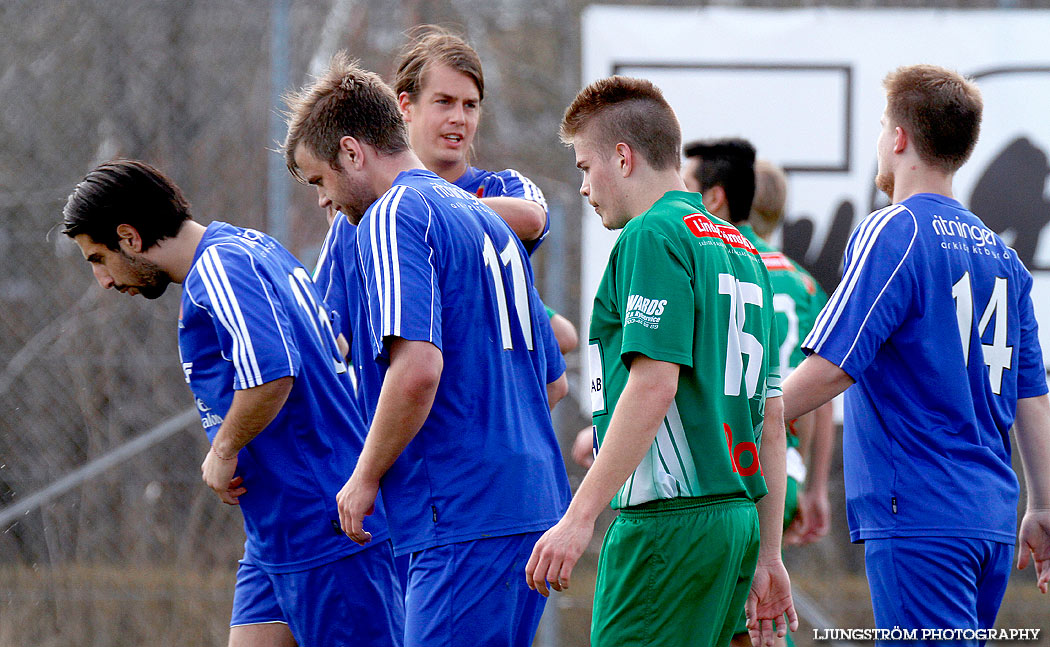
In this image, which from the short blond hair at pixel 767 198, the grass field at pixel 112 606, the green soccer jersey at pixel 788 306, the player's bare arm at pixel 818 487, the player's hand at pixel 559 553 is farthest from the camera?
the grass field at pixel 112 606

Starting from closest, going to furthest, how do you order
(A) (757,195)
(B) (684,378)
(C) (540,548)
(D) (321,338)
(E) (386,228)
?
(C) (540,548), (B) (684,378), (E) (386,228), (D) (321,338), (A) (757,195)

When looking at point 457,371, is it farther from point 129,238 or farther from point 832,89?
point 832,89

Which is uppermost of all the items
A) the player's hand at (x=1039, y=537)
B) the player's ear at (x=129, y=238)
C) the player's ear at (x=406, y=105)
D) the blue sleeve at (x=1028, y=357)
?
the player's ear at (x=406, y=105)

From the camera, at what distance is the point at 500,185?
3.49 metres

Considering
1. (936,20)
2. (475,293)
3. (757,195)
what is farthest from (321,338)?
(936,20)

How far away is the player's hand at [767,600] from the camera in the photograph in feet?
8.01

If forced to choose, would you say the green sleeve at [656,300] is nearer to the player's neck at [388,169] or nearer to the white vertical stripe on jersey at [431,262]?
the white vertical stripe on jersey at [431,262]

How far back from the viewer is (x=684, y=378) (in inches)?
87.1

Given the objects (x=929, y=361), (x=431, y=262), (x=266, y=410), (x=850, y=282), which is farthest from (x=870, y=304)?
(x=266, y=410)

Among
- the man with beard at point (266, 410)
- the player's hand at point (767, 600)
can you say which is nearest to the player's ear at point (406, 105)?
the man with beard at point (266, 410)

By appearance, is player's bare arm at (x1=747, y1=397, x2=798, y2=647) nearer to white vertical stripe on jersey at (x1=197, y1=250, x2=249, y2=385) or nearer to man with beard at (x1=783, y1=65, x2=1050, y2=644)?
man with beard at (x1=783, y1=65, x2=1050, y2=644)

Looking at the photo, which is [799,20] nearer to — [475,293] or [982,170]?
[982,170]

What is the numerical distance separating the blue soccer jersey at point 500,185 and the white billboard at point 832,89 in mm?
2025

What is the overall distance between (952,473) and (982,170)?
3.19 m
